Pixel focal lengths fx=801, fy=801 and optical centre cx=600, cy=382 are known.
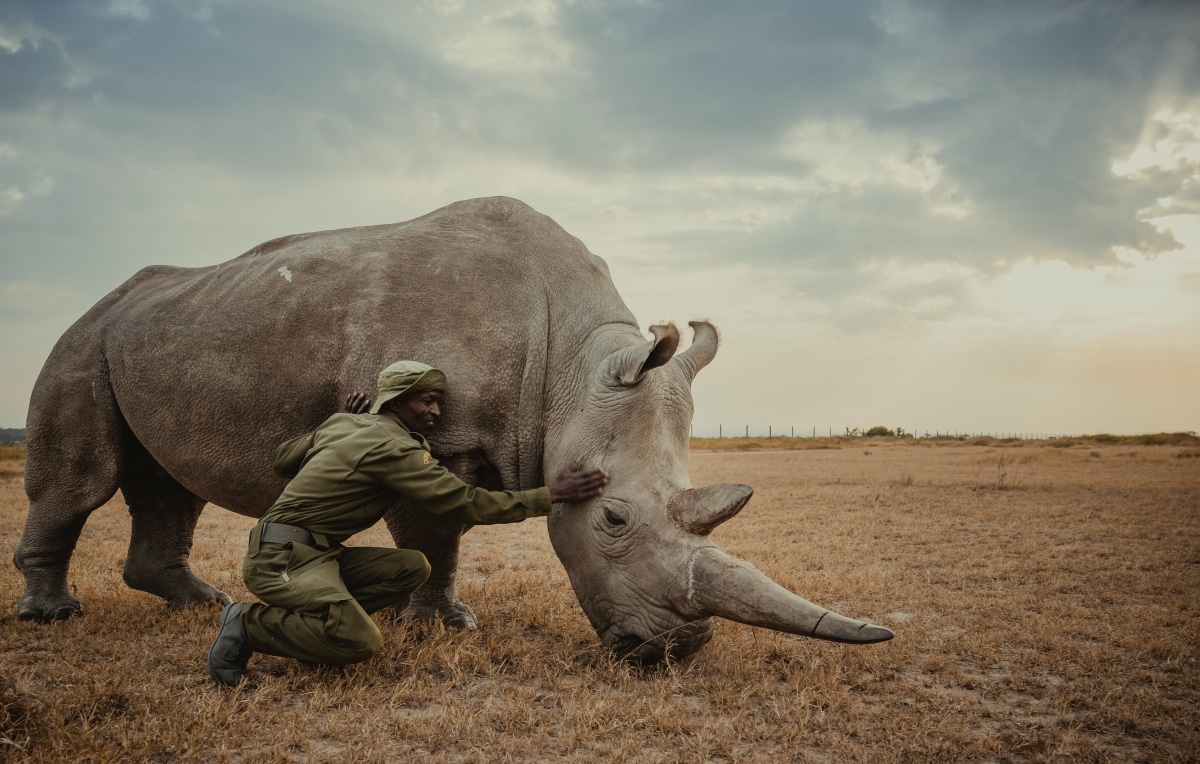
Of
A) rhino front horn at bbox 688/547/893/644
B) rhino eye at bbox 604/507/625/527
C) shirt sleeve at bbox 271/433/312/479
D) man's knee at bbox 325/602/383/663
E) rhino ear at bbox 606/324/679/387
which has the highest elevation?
rhino ear at bbox 606/324/679/387

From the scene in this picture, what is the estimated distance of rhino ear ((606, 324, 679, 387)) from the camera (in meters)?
4.12

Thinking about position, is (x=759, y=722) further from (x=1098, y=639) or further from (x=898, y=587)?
(x=898, y=587)

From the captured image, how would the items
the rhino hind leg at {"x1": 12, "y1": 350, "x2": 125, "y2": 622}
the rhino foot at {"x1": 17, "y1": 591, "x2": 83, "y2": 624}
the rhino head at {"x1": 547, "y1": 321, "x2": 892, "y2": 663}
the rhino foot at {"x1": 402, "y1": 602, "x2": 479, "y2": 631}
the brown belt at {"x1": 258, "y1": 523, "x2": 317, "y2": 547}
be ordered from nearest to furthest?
the rhino head at {"x1": 547, "y1": 321, "x2": 892, "y2": 663}, the brown belt at {"x1": 258, "y1": 523, "x2": 317, "y2": 547}, the rhino foot at {"x1": 402, "y1": 602, "x2": 479, "y2": 631}, the rhino foot at {"x1": 17, "y1": 591, "x2": 83, "y2": 624}, the rhino hind leg at {"x1": 12, "y1": 350, "x2": 125, "y2": 622}

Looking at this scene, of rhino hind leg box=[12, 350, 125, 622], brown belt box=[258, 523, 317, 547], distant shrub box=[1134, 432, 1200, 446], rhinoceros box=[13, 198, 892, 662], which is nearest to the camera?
brown belt box=[258, 523, 317, 547]

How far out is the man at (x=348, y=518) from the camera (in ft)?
12.5

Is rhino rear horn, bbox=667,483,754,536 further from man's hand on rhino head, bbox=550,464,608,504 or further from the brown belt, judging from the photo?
the brown belt

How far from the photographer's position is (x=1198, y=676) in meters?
4.33

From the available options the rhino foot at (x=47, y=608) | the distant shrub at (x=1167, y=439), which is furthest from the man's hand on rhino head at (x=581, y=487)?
the distant shrub at (x=1167, y=439)

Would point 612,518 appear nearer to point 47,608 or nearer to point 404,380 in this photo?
point 404,380

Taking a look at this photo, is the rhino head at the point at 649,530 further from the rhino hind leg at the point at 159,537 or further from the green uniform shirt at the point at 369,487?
the rhino hind leg at the point at 159,537

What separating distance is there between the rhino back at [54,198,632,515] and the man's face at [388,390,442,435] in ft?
0.71

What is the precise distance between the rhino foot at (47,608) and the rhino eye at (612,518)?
3.71 metres

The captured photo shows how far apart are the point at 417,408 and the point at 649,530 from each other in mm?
1360

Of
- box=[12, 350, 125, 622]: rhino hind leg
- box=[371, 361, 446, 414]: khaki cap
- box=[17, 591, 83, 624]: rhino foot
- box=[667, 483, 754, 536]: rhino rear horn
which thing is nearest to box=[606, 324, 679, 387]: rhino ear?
box=[667, 483, 754, 536]: rhino rear horn
